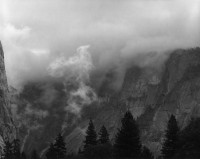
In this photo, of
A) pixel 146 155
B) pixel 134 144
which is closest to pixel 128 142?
pixel 134 144

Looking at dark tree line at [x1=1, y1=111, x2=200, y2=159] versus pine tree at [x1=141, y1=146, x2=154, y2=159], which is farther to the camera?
pine tree at [x1=141, y1=146, x2=154, y2=159]

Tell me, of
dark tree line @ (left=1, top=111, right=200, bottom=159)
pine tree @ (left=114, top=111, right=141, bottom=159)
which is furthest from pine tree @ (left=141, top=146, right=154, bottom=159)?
pine tree @ (left=114, top=111, right=141, bottom=159)

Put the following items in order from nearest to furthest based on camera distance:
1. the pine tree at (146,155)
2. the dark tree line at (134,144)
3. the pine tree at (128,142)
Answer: the dark tree line at (134,144) < the pine tree at (128,142) < the pine tree at (146,155)

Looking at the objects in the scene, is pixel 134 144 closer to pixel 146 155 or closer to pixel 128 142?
pixel 128 142

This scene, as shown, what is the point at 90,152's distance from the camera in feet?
338

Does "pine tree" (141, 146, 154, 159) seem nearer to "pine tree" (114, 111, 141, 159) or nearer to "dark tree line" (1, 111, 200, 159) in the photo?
"dark tree line" (1, 111, 200, 159)

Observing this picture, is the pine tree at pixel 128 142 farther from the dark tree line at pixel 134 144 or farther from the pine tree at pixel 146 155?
the pine tree at pixel 146 155

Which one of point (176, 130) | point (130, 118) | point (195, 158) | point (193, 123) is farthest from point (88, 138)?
point (195, 158)

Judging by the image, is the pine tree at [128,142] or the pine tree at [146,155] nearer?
the pine tree at [128,142]

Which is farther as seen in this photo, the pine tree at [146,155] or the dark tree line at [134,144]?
the pine tree at [146,155]

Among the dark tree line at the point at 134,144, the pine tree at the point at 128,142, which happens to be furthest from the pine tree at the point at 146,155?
the pine tree at the point at 128,142

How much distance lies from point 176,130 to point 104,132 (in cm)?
2947

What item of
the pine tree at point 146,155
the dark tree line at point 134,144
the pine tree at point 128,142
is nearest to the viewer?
the dark tree line at point 134,144

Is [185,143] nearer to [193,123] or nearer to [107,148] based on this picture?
[193,123]
